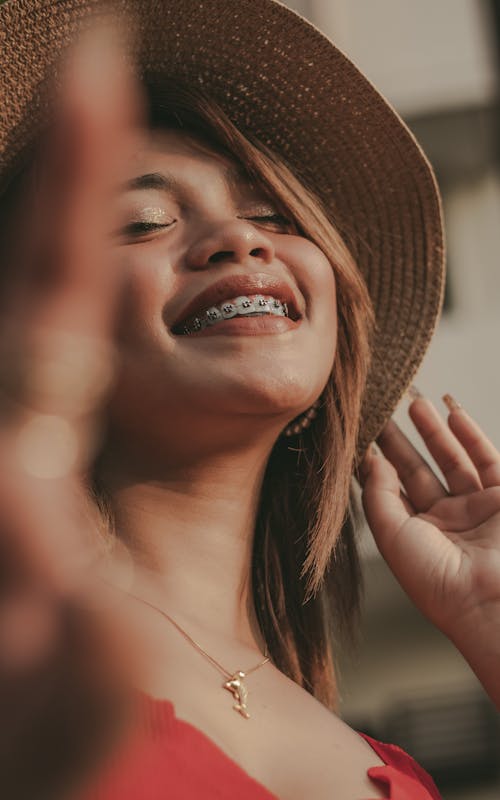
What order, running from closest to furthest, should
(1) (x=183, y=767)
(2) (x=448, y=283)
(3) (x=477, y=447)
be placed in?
(1) (x=183, y=767) → (3) (x=477, y=447) → (2) (x=448, y=283)

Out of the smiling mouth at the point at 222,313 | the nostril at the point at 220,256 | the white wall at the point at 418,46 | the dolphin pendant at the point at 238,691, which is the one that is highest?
the white wall at the point at 418,46

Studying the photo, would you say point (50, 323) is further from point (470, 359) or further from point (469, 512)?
point (470, 359)

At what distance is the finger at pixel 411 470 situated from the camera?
2.18 metres

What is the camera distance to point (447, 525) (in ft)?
6.88

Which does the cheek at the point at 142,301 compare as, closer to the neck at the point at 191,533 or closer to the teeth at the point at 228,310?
the teeth at the point at 228,310

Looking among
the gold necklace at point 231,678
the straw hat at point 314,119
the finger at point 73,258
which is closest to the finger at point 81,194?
the finger at point 73,258

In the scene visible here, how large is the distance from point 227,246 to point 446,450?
90 centimetres

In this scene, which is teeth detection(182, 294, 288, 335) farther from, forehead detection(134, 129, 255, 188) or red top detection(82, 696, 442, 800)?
red top detection(82, 696, 442, 800)

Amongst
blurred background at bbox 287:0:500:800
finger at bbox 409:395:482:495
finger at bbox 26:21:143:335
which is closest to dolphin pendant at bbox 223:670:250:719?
finger at bbox 409:395:482:495

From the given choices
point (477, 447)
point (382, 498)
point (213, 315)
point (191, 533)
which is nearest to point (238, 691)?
point (191, 533)

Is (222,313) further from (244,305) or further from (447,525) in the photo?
(447,525)

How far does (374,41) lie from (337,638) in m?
4.60

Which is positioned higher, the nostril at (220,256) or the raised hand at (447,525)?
the nostril at (220,256)

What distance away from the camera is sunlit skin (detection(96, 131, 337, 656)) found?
156 cm
